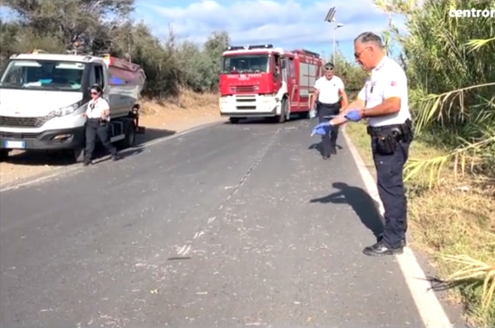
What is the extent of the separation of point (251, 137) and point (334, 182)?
31.5 feet

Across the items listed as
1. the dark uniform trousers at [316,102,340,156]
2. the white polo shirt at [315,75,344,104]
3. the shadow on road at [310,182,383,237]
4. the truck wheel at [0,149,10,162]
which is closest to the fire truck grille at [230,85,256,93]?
the dark uniform trousers at [316,102,340,156]

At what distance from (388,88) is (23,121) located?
936 cm

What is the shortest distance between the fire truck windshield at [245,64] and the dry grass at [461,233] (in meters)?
17.3

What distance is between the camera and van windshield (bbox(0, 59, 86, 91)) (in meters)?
14.1

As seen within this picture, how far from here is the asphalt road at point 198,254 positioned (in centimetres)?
489

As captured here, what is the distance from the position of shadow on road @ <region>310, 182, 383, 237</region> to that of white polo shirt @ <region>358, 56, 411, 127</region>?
1485 mm

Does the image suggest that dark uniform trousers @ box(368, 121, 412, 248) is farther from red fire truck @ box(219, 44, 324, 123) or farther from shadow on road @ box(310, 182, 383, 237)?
red fire truck @ box(219, 44, 324, 123)

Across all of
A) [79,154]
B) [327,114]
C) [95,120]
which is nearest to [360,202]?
[327,114]

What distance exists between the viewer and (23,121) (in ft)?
43.7

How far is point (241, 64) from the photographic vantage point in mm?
27047

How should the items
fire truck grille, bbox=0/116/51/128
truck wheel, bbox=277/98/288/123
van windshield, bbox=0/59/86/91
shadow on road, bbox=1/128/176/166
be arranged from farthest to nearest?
truck wheel, bbox=277/98/288/123, shadow on road, bbox=1/128/176/166, van windshield, bbox=0/59/86/91, fire truck grille, bbox=0/116/51/128

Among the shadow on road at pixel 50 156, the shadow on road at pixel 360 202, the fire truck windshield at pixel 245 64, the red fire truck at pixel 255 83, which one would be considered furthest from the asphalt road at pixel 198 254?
the fire truck windshield at pixel 245 64

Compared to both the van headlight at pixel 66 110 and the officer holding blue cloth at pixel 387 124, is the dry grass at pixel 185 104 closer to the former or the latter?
the van headlight at pixel 66 110

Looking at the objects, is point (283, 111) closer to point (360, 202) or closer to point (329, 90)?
point (329, 90)
